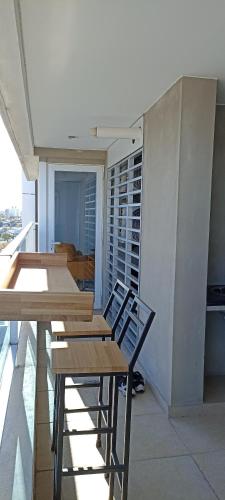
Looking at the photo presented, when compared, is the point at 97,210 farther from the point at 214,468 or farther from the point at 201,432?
the point at 214,468

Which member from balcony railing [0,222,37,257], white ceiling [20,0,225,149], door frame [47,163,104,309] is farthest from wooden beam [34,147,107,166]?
white ceiling [20,0,225,149]

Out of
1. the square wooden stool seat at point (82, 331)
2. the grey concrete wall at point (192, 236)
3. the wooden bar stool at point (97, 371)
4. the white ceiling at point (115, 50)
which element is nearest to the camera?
the wooden bar stool at point (97, 371)

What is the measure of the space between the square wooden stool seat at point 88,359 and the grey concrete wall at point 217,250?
157 centimetres

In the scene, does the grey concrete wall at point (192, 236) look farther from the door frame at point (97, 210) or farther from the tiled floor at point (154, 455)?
the door frame at point (97, 210)

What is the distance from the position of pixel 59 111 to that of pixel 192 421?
2816 mm

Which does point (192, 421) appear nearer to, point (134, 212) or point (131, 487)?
point (131, 487)

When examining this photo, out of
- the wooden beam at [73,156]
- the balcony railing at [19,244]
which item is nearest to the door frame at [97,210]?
the wooden beam at [73,156]

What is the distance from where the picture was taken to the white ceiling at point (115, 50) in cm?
185

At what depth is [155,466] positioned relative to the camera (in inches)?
88.7

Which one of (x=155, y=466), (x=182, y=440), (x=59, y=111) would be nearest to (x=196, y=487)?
(x=155, y=466)

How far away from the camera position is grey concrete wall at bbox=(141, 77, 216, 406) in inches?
105

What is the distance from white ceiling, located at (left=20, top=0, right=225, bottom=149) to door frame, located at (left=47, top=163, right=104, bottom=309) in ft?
7.11

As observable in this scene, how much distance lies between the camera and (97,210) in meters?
5.86

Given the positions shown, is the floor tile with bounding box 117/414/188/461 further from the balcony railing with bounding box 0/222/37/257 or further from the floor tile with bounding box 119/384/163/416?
the balcony railing with bounding box 0/222/37/257
